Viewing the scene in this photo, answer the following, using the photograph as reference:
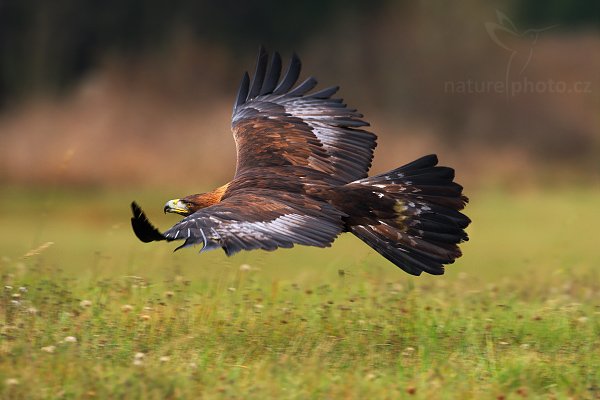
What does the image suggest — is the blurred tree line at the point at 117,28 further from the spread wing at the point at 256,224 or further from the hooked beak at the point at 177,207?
the spread wing at the point at 256,224

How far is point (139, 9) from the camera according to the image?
872 inches

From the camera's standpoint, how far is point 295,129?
843 cm

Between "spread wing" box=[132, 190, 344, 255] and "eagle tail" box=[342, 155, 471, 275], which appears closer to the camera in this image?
"spread wing" box=[132, 190, 344, 255]

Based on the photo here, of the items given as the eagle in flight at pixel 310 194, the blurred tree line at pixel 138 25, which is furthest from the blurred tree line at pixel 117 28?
the eagle in flight at pixel 310 194

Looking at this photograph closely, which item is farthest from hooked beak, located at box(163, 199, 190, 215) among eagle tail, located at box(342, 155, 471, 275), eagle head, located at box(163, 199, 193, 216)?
eagle tail, located at box(342, 155, 471, 275)

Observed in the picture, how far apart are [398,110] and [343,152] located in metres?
14.1

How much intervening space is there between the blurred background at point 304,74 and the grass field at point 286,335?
12.8 meters

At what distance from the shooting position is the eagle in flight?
6.32 meters

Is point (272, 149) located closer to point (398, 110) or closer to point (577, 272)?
point (577, 272)

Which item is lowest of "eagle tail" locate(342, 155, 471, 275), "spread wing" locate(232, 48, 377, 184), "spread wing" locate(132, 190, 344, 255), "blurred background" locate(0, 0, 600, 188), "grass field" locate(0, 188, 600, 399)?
"grass field" locate(0, 188, 600, 399)

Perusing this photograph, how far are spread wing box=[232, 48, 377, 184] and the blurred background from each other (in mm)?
12512

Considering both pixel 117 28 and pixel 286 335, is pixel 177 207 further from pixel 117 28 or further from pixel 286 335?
pixel 117 28

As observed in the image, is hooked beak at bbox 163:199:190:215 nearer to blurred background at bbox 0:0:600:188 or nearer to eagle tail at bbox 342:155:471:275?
eagle tail at bbox 342:155:471:275

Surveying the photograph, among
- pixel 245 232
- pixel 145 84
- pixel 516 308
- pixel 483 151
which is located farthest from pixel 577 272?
pixel 145 84
